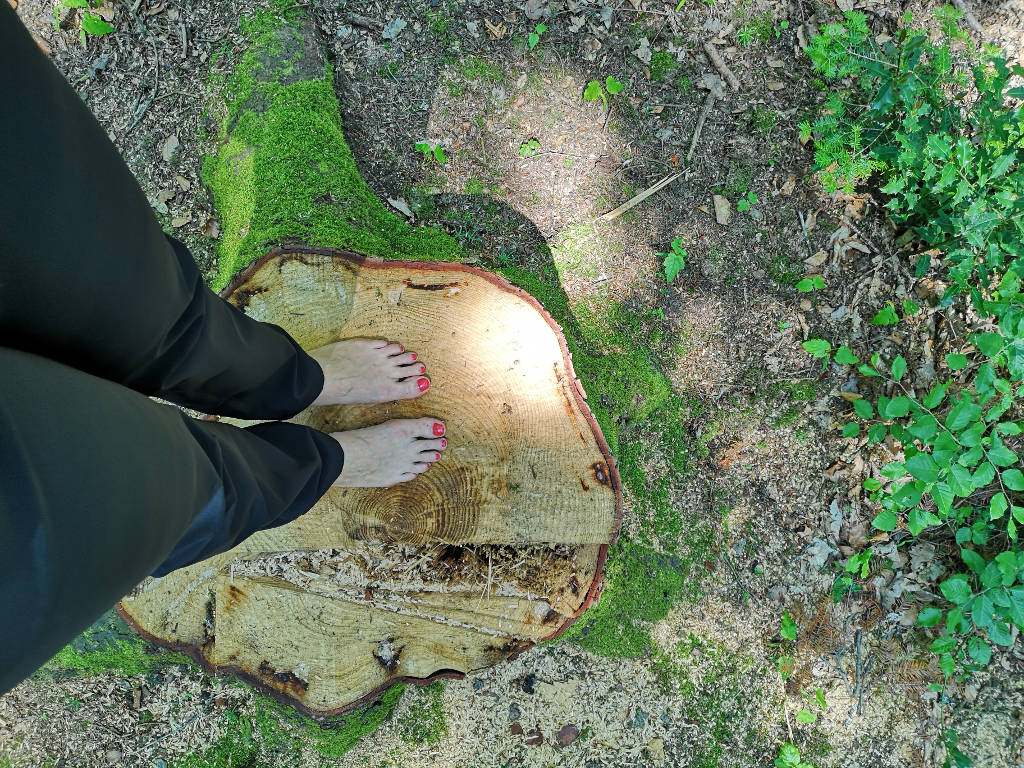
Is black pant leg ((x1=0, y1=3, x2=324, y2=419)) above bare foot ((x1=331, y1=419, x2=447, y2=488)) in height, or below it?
above

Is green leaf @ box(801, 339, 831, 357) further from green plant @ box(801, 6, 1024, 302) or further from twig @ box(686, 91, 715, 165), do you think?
twig @ box(686, 91, 715, 165)

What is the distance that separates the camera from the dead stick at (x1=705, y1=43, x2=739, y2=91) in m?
2.44

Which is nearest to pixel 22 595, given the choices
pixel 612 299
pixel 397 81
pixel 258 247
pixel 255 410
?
pixel 255 410

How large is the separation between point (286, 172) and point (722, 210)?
1.73m

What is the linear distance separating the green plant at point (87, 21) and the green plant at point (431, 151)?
4.58ft

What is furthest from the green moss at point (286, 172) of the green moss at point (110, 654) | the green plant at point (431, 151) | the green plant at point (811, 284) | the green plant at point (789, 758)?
the green plant at point (789, 758)

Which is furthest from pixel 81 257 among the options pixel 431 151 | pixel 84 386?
pixel 431 151

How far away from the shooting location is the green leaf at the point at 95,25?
242cm

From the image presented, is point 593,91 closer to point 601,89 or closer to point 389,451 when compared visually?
point 601,89

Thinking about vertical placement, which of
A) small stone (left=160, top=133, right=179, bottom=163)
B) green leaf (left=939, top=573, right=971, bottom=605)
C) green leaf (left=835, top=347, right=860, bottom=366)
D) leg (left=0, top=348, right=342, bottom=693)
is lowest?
green leaf (left=939, top=573, right=971, bottom=605)

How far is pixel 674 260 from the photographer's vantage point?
2.39m

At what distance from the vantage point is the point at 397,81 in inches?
96.2

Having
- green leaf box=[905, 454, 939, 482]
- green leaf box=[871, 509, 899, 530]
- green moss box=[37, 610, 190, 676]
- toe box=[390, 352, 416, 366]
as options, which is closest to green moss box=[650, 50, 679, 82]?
toe box=[390, 352, 416, 366]

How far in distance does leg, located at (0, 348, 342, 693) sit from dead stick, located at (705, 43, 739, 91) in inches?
95.8
